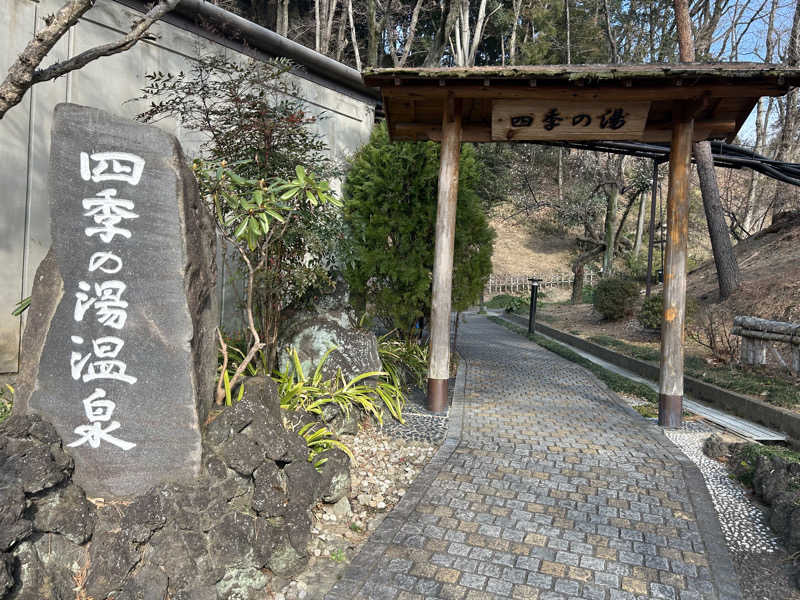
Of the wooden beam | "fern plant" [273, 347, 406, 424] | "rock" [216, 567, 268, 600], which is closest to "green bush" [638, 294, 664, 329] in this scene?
the wooden beam

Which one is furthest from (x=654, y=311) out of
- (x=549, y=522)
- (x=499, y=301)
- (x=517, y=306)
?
(x=499, y=301)

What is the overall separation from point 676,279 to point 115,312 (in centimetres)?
571

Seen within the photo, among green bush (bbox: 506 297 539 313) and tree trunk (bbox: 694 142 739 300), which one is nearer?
tree trunk (bbox: 694 142 739 300)

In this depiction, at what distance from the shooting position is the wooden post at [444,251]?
611cm

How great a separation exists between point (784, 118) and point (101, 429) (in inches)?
874

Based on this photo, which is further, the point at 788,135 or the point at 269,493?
the point at 788,135

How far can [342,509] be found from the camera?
151 inches

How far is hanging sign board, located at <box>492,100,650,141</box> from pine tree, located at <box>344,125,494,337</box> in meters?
1.60

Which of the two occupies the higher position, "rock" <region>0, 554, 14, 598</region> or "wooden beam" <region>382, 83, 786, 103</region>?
"wooden beam" <region>382, 83, 786, 103</region>

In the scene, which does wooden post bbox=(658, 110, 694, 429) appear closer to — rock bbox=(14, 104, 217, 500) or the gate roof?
the gate roof

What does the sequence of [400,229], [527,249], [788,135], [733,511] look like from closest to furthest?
[733,511], [400,229], [788,135], [527,249]

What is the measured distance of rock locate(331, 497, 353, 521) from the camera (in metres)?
3.81

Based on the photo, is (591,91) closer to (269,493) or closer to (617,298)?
(269,493)

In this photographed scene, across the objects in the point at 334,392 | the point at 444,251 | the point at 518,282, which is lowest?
the point at 334,392
